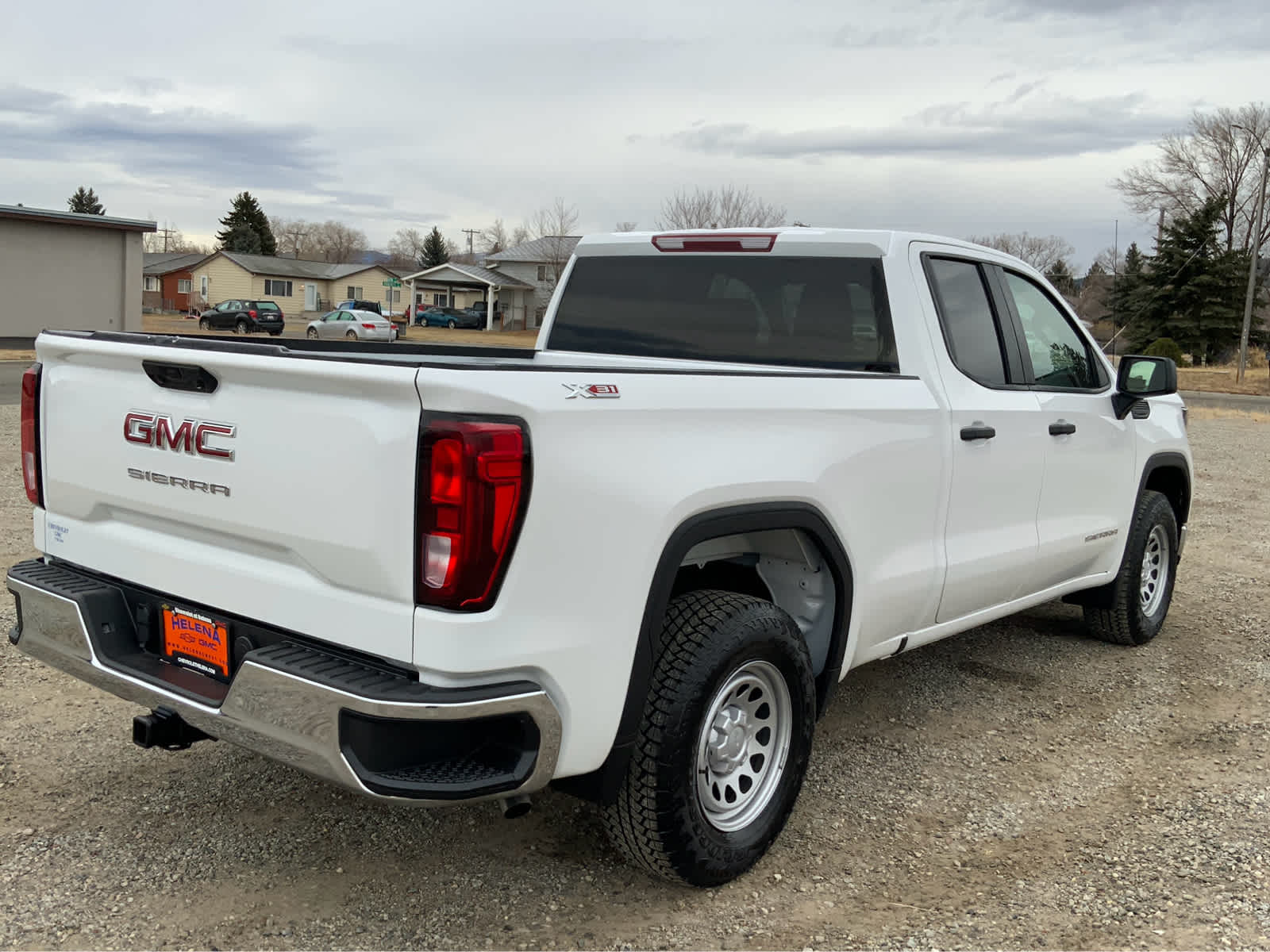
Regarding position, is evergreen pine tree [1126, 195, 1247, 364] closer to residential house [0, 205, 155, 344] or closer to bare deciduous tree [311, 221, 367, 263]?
residential house [0, 205, 155, 344]

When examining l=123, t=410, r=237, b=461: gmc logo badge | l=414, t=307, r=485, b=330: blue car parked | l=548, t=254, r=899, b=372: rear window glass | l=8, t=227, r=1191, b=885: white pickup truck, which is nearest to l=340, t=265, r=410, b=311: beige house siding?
l=414, t=307, r=485, b=330: blue car parked

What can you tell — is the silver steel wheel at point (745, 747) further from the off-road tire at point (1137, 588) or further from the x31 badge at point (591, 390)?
the off-road tire at point (1137, 588)

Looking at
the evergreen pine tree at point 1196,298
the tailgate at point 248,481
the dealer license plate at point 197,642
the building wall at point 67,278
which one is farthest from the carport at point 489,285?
the dealer license plate at point 197,642

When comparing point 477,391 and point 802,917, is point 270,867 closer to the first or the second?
point 802,917

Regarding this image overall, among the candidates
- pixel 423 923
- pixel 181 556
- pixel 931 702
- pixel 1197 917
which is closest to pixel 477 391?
pixel 181 556

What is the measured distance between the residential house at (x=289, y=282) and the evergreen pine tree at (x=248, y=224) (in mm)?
10791

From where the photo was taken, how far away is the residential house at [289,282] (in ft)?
259

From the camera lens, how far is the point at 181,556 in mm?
3084

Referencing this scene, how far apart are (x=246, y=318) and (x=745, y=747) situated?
163 feet

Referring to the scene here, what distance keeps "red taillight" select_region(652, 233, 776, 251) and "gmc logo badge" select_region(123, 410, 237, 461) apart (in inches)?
90.7

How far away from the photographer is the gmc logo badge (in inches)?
115

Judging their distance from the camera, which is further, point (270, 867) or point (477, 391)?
point (270, 867)

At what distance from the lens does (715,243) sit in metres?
4.65

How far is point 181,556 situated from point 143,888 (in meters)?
1.00
